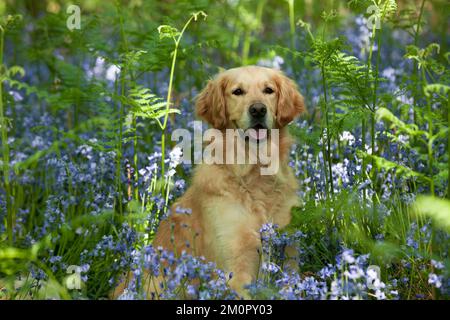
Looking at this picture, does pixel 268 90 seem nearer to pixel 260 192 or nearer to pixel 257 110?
pixel 257 110

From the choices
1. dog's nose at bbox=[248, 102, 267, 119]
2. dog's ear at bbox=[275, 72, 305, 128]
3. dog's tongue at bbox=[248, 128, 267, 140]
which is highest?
dog's ear at bbox=[275, 72, 305, 128]

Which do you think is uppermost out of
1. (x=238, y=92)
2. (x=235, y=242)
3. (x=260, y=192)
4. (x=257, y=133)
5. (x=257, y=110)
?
(x=238, y=92)

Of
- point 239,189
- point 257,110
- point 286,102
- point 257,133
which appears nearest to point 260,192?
point 239,189

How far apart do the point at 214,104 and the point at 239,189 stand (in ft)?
1.90

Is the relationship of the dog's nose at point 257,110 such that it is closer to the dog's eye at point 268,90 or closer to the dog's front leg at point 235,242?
the dog's eye at point 268,90

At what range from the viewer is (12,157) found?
5723 mm

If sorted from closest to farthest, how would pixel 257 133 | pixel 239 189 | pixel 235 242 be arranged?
pixel 235 242, pixel 239 189, pixel 257 133

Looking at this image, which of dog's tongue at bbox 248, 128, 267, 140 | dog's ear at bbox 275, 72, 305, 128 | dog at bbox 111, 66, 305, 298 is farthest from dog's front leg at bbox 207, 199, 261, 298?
dog's ear at bbox 275, 72, 305, 128

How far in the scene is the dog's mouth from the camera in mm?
4160

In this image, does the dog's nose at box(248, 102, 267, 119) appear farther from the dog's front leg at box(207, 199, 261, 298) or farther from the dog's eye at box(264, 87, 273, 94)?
the dog's front leg at box(207, 199, 261, 298)

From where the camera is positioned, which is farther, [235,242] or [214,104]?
[214,104]

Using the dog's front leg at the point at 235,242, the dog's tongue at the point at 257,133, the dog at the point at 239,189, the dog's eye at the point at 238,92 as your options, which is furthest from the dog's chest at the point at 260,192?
the dog's eye at the point at 238,92

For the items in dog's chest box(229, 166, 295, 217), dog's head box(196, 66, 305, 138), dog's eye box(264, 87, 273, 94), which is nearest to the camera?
dog's chest box(229, 166, 295, 217)

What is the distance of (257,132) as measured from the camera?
419 cm
